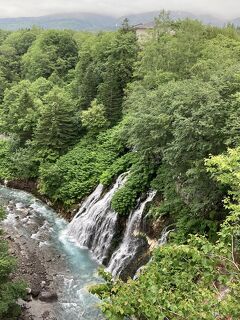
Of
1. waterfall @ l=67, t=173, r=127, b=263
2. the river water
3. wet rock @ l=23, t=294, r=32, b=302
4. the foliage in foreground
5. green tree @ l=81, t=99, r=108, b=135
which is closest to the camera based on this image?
the foliage in foreground

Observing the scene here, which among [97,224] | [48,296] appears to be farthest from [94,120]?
[48,296]

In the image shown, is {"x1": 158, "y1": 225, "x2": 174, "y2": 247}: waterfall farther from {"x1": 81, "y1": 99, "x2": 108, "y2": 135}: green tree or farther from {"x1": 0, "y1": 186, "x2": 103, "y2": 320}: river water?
{"x1": 81, "y1": 99, "x2": 108, "y2": 135}: green tree

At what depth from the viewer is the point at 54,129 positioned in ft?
118

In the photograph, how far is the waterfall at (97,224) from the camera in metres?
24.2

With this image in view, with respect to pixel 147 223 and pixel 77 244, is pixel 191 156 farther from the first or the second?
pixel 77 244

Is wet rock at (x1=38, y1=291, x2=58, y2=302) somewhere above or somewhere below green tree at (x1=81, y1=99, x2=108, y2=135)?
below

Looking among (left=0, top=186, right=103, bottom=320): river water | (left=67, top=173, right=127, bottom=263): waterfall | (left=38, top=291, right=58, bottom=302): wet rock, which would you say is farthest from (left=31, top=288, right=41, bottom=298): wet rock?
(left=67, top=173, right=127, bottom=263): waterfall

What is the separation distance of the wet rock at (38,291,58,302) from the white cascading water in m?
3.56

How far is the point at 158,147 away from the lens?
71.8 ft

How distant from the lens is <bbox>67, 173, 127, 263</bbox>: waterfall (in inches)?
953

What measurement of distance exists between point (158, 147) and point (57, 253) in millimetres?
9418

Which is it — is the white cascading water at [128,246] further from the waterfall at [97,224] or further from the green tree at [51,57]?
the green tree at [51,57]

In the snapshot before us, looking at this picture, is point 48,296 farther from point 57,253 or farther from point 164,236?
point 164,236

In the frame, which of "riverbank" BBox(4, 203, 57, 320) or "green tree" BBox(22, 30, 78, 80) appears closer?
"riverbank" BBox(4, 203, 57, 320)
